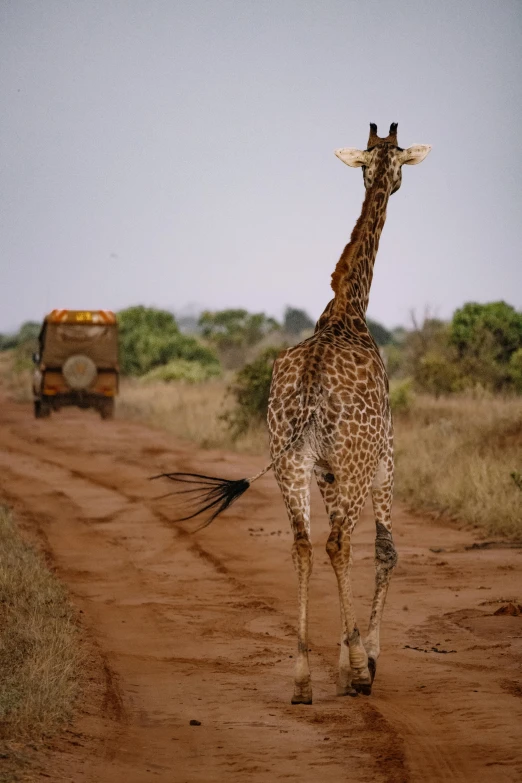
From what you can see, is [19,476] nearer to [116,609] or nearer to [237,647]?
[116,609]

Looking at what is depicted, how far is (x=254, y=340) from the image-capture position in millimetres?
52562

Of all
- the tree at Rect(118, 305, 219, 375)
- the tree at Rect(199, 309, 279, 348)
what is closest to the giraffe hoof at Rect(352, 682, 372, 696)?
the tree at Rect(118, 305, 219, 375)

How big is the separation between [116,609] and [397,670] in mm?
2616

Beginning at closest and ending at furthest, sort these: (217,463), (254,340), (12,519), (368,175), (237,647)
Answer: (237,647) < (368,175) < (12,519) < (217,463) < (254,340)

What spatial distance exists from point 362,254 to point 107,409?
18276 mm

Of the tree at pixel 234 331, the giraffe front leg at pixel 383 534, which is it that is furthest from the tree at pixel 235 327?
the giraffe front leg at pixel 383 534

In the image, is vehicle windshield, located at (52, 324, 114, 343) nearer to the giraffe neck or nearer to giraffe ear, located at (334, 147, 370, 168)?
giraffe ear, located at (334, 147, 370, 168)

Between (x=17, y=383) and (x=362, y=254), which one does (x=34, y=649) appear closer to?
(x=362, y=254)

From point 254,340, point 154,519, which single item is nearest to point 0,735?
point 154,519

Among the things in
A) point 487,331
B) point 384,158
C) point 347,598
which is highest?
point 384,158

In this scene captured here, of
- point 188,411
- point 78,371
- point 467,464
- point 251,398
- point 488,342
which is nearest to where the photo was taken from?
point 467,464

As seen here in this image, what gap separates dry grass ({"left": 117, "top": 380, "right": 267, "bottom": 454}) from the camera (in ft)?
63.5

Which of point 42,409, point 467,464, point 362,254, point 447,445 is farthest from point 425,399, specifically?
point 362,254

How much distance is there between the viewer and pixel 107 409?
2494 centimetres
